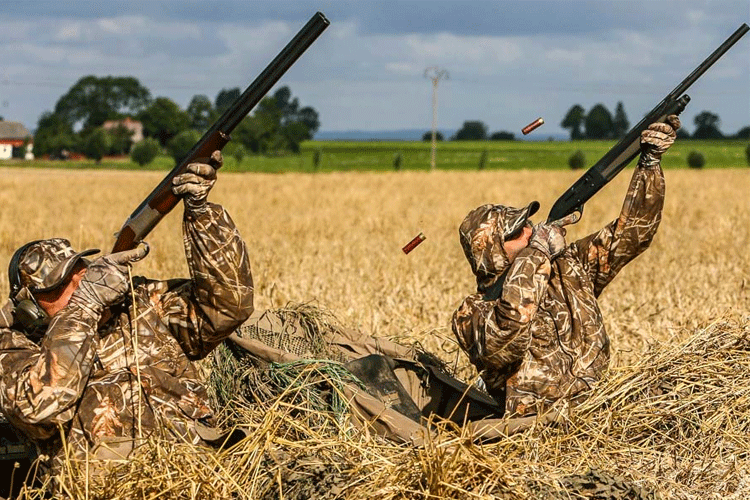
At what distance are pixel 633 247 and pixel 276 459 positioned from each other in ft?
7.68

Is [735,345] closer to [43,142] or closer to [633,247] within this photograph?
[633,247]

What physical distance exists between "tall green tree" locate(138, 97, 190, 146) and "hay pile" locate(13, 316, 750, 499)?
75.1 meters

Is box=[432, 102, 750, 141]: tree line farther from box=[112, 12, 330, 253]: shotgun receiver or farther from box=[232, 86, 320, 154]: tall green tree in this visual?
box=[112, 12, 330, 253]: shotgun receiver

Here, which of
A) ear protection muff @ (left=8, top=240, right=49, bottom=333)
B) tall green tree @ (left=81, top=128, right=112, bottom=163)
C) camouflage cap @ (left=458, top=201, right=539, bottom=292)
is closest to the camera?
ear protection muff @ (left=8, top=240, right=49, bottom=333)

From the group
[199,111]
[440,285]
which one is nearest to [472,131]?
[199,111]

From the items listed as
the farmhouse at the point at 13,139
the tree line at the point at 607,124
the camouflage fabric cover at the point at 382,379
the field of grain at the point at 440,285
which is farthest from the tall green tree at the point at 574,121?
the camouflage fabric cover at the point at 382,379

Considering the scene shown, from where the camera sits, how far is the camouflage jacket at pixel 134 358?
16.6 ft

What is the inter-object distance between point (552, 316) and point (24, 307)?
261 centimetres

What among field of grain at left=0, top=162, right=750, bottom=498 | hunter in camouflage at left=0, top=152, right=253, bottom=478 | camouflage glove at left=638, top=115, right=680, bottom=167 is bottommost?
field of grain at left=0, top=162, right=750, bottom=498

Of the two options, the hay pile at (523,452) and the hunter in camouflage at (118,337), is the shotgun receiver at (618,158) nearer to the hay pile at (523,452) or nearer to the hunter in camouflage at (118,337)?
the hay pile at (523,452)

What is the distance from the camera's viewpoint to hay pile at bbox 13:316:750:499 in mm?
4586

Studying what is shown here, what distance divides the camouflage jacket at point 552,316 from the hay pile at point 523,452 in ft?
0.71

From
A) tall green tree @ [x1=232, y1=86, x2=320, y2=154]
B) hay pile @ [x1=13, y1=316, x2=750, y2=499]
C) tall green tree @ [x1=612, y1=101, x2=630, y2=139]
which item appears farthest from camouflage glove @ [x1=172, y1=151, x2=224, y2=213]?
tall green tree @ [x1=612, y1=101, x2=630, y2=139]

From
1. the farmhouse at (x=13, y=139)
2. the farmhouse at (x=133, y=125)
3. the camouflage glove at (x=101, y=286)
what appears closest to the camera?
the camouflage glove at (x=101, y=286)
